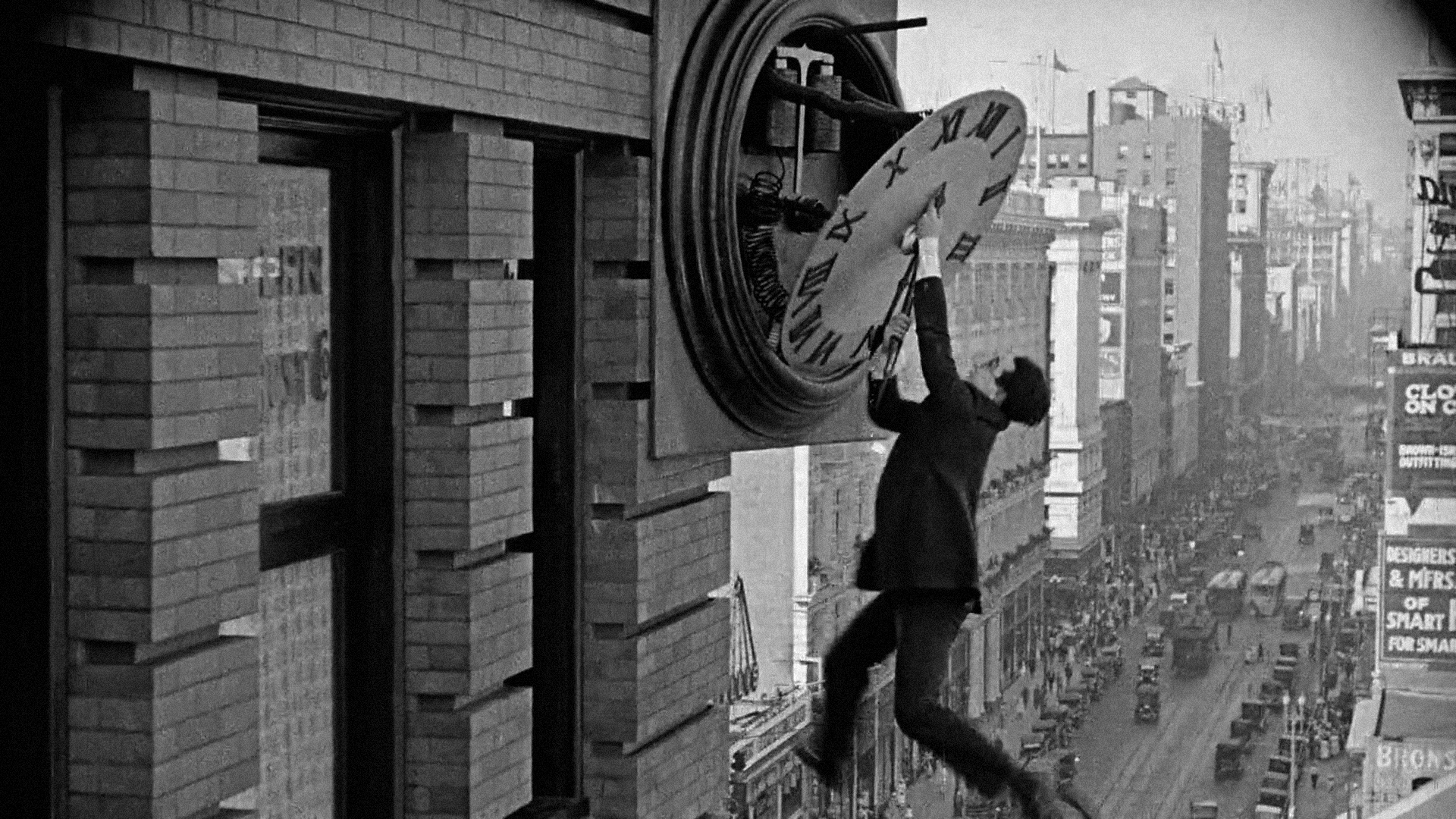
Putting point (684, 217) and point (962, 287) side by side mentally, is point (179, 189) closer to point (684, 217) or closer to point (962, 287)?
point (684, 217)

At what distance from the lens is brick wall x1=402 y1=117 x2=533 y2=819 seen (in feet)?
11.0

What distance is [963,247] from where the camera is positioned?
12.1ft

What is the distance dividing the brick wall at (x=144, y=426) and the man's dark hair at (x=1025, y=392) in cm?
129

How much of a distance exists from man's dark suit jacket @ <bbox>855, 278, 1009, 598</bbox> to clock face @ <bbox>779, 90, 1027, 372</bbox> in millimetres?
198

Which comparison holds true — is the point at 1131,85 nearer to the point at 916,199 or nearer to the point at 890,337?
the point at 890,337

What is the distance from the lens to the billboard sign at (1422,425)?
18.4 ft

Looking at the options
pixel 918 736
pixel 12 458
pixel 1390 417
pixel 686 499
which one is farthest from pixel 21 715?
pixel 1390 417

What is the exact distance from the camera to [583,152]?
3994 millimetres

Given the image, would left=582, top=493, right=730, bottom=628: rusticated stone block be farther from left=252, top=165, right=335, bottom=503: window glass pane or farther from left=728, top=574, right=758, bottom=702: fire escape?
left=252, top=165, right=335, bottom=503: window glass pane

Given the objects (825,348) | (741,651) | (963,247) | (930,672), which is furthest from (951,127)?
(741,651)

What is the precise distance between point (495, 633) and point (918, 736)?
25.0 inches

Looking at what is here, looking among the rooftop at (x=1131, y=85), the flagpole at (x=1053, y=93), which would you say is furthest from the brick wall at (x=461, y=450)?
the rooftop at (x=1131, y=85)

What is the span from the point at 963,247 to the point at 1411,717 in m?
3.07

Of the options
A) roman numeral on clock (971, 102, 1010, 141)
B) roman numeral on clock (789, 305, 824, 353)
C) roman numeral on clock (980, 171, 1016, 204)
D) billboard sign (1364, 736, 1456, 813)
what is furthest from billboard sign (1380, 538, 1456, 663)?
roman numeral on clock (971, 102, 1010, 141)
